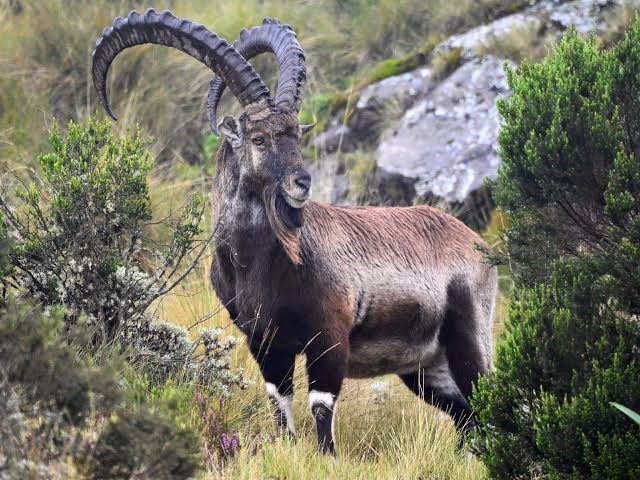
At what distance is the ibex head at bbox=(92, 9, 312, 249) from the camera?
224 inches

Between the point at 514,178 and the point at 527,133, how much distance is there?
24cm

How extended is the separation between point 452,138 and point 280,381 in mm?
5549

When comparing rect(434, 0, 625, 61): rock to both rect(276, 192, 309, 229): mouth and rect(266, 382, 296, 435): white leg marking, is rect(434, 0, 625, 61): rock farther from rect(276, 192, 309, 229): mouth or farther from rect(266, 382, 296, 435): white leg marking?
rect(266, 382, 296, 435): white leg marking

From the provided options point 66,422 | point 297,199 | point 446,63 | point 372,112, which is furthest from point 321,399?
point 446,63

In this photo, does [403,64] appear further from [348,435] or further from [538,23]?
[348,435]

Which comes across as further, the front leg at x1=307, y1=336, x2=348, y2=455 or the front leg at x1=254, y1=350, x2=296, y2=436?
the front leg at x1=254, y1=350, x2=296, y2=436

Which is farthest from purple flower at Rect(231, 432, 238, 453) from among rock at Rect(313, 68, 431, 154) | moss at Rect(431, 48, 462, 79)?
moss at Rect(431, 48, 462, 79)

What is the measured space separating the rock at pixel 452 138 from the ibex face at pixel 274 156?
479 centimetres

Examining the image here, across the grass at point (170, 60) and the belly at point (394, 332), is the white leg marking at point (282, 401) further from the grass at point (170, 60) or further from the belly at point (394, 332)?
the grass at point (170, 60)

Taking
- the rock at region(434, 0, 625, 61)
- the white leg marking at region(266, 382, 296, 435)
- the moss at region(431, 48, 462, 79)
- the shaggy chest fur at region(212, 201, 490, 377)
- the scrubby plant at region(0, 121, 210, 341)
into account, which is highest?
the rock at region(434, 0, 625, 61)

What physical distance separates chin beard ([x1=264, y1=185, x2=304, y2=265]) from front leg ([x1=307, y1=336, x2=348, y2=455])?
53cm

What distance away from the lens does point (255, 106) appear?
19.5 feet

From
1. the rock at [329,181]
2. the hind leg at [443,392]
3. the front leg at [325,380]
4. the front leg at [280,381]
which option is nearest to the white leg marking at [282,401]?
the front leg at [280,381]

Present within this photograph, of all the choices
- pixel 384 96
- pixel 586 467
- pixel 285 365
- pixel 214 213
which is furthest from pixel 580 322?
pixel 384 96
